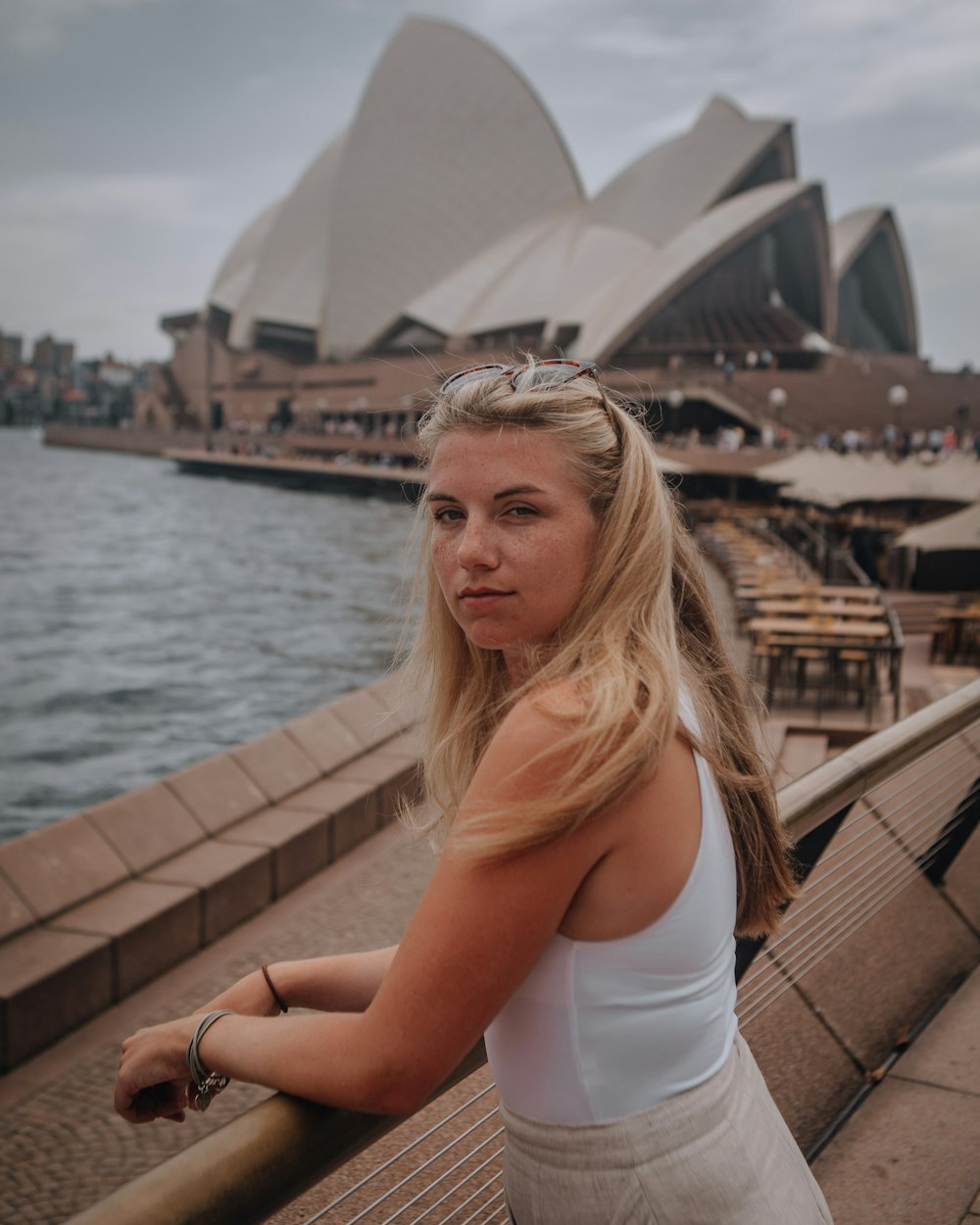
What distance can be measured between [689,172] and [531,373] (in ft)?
162

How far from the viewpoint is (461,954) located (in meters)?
0.76

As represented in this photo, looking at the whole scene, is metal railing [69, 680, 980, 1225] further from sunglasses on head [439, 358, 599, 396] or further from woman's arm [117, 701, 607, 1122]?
sunglasses on head [439, 358, 599, 396]

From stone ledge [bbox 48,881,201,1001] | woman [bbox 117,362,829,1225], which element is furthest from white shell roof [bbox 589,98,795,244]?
woman [bbox 117,362,829,1225]

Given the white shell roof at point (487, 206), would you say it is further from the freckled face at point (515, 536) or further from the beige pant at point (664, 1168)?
the beige pant at point (664, 1168)

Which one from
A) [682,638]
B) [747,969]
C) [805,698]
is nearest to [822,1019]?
[747,969]

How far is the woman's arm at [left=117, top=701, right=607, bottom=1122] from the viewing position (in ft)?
2.49

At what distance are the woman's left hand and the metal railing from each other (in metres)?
0.13

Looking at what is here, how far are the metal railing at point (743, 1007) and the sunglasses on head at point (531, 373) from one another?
0.62 meters

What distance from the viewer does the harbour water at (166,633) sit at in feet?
30.0

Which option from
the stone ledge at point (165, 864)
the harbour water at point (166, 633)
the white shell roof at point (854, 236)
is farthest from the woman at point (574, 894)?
the white shell roof at point (854, 236)

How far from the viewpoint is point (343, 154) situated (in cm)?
5119

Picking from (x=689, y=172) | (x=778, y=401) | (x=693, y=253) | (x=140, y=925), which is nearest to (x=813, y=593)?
(x=140, y=925)

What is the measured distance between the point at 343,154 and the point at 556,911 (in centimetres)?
5542

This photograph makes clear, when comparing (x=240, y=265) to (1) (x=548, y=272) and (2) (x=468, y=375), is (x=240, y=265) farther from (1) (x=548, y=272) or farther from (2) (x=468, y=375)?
(2) (x=468, y=375)
